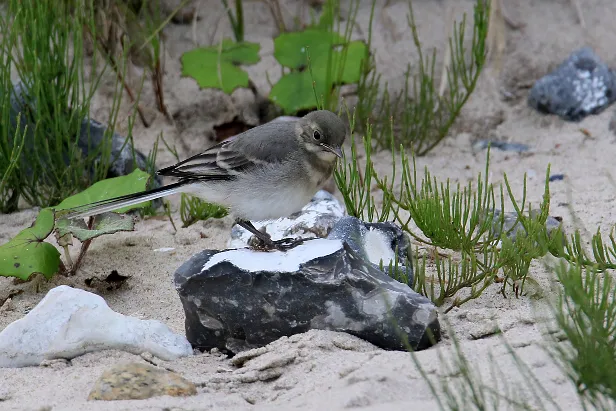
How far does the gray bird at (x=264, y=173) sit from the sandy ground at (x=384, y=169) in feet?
2.27

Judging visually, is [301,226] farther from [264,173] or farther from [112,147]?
[112,147]

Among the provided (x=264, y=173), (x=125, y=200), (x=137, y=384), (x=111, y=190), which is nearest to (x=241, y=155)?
(x=264, y=173)

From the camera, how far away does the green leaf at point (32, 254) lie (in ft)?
17.6

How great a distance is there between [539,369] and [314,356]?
3.42ft

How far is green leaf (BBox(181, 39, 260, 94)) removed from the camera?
820cm

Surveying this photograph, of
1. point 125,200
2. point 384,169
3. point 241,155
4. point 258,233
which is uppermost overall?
point 241,155

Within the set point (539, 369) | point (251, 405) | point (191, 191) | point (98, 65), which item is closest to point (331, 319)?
point (251, 405)

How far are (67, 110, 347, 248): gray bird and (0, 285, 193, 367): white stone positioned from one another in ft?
3.26

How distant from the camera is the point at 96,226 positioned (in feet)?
19.0

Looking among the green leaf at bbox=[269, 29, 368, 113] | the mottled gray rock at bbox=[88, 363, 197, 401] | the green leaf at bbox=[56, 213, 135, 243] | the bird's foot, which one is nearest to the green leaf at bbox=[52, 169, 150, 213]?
the green leaf at bbox=[56, 213, 135, 243]

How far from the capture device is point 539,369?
12.5 ft

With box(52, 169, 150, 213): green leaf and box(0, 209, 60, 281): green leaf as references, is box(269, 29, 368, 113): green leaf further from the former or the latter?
box(0, 209, 60, 281): green leaf

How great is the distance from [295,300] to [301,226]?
5.11ft

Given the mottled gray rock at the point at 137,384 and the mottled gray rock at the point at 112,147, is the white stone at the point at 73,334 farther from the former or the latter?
the mottled gray rock at the point at 112,147
